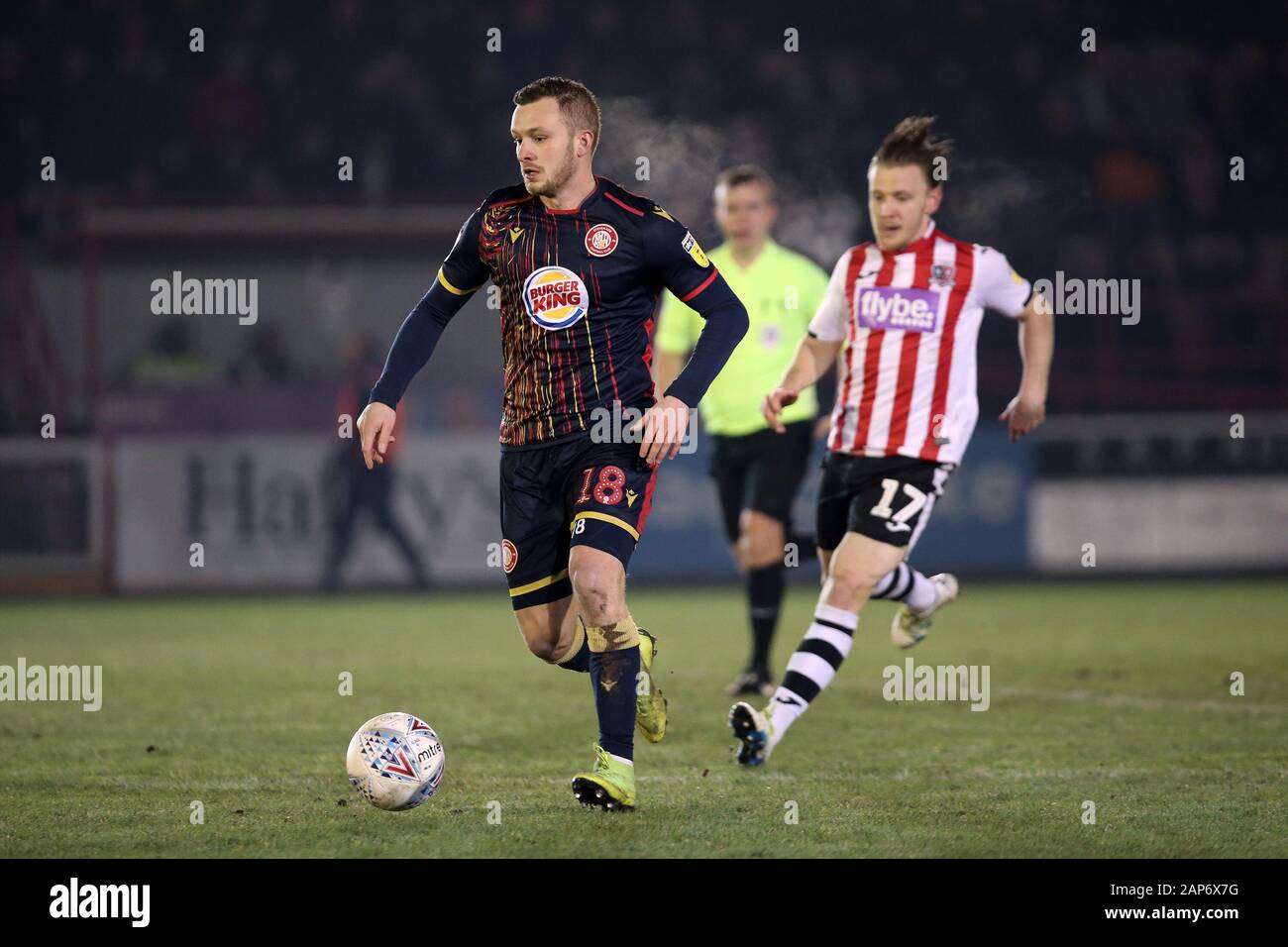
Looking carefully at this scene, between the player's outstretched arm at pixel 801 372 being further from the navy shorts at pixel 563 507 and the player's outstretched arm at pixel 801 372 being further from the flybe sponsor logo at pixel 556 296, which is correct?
the flybe sponsor logo at pixel 556 296

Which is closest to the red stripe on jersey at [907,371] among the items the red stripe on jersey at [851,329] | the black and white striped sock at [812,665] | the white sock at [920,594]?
the red stripe on jersey at [851,329]

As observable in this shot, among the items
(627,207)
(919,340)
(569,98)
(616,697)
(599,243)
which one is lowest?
(616,697)

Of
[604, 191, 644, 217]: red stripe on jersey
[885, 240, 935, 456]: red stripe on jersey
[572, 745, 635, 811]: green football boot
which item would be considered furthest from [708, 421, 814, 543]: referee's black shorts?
[572, 745, 635, 811]: green football boot

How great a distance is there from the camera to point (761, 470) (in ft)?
24.8

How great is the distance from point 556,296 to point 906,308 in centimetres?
149

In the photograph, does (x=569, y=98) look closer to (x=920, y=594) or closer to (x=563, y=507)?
(x=563, y=507)

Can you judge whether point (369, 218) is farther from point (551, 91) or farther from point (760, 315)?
point (551, 91)

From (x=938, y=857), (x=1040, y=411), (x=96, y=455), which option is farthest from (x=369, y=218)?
(x=938, y=857)

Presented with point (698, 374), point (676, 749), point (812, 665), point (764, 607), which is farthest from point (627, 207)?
point (764, 607)

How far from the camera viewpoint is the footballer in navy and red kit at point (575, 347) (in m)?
4.95

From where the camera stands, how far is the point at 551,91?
16.1 ft

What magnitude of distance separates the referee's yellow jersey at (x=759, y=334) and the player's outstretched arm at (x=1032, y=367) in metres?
1.73

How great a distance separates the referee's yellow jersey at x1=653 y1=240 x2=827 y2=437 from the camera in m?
7.70

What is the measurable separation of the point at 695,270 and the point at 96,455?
396 inches
